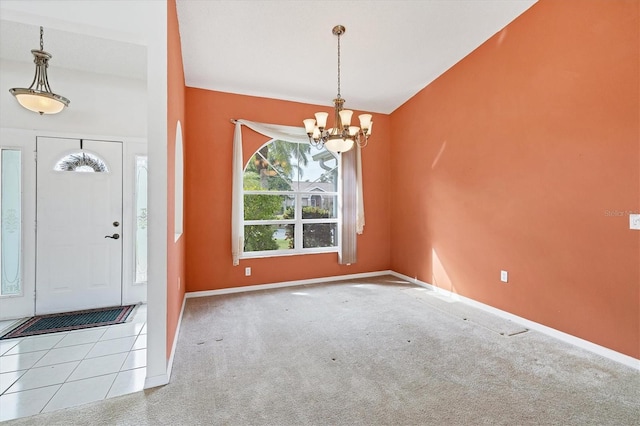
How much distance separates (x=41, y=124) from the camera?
3.46 meters

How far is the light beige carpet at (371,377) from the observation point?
5.80 feet

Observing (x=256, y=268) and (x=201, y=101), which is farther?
(x=256, y=268)

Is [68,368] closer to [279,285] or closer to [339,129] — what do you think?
[279,285]

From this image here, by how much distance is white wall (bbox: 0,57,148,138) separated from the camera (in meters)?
3.31

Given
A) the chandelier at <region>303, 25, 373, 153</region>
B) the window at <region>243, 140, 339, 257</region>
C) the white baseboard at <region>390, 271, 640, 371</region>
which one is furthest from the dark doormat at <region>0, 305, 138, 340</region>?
the white baseboard at <region>390, 271, 640, 371</region>

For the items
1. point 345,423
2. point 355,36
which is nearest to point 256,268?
point 345,423

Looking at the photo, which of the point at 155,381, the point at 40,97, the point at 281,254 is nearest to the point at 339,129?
the point at 281,254

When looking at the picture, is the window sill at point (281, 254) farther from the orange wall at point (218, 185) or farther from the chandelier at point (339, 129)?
the chandelier at point (339, 129)

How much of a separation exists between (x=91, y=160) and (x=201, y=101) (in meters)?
1.60

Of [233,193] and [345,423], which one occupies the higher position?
[233,193]

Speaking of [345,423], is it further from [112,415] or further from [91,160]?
[91,160]

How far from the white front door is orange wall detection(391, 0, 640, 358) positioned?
446cm

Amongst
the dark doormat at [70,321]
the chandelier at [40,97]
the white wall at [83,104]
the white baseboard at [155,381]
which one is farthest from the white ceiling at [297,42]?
the dark doormat at [70,321]

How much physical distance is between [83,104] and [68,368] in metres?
3.02
